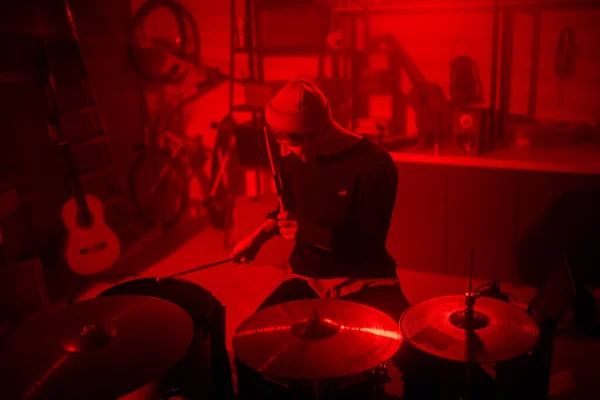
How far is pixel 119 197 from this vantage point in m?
4.05

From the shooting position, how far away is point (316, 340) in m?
1.46

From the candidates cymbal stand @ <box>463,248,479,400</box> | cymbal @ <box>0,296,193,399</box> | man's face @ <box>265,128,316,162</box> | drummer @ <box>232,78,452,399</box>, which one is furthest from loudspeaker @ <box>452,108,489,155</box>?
cymbal @ <box>0,296,193,399</box>

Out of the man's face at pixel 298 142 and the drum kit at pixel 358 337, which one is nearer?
the drum kit at pixel 358 337

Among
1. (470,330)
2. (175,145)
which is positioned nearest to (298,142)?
(470,330)

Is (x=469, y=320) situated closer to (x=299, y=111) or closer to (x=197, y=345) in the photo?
(x=197, y=345)

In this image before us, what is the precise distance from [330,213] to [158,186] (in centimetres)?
257

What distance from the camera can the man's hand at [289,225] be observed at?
2053mm

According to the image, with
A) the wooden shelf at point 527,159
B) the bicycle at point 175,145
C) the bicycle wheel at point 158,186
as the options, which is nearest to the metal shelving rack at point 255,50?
the bicycle at point 175,145

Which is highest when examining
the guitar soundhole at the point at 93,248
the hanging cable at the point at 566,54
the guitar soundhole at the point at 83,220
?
the hanging cable at the point at 566,54

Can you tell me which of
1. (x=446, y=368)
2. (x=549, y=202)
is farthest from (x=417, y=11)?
(x=446, y=368)

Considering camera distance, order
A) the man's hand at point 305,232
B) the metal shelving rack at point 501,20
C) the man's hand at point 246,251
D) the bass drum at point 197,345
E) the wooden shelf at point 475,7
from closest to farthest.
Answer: the bass drum at point 197,345, the man's hand at point 305,232, the man's hand at point 246,251, the wooden shelf at point 475,7, the metal shelving rack at point 501,20

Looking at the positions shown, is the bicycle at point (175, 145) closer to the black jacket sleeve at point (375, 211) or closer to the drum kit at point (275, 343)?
the black jacket sleeve at point (375, 211)

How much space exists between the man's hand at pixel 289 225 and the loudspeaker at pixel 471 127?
176cm

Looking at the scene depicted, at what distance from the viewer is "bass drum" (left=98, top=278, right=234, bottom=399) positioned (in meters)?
1.68
